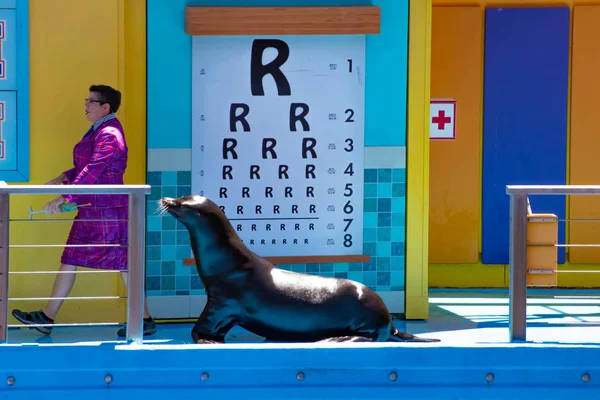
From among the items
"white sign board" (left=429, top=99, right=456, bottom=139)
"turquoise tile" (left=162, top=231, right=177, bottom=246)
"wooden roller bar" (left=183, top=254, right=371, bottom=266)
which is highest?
"white sign board" (left=429, top=99, right=456, bottom=139)

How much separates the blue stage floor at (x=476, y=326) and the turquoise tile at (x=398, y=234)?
576 millimetres

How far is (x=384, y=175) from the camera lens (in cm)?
719

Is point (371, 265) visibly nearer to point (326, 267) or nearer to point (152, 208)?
point (326, 267)

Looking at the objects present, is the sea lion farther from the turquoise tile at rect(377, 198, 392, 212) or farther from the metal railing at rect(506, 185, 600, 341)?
the turquoise tile at rect(377, 198, 392, 212)

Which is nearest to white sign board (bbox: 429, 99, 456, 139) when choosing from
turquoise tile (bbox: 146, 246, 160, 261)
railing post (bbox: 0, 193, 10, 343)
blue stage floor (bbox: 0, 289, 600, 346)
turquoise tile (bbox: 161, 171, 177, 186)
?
blue stage floor (bbox: 0, 289, 600, 346)

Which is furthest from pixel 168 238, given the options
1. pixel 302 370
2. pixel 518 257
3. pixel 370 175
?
pixel 518 257

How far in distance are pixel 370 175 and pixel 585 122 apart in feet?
7.72

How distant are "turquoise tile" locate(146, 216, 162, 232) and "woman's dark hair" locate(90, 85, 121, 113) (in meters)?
0.82

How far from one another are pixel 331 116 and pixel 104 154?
1620mm

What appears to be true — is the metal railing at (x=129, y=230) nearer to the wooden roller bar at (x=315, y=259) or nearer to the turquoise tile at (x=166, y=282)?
the turquoise tile at (x=166, y=282)

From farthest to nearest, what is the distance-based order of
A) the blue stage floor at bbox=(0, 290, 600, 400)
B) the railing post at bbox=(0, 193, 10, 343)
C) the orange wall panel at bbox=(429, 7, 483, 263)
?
the orange wall panel at bbox=(429, 7, 483, 263) < the blue stage floor at bbox=(0, 290, 600, 400) < the railing post at bbox=(0, 193, 10, 343)

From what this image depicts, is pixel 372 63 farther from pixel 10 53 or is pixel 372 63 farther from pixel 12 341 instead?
pixel 12 341

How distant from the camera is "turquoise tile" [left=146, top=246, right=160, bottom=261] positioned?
23.2 ft

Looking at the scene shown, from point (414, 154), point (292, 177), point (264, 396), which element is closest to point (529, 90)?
point (414, 154)
